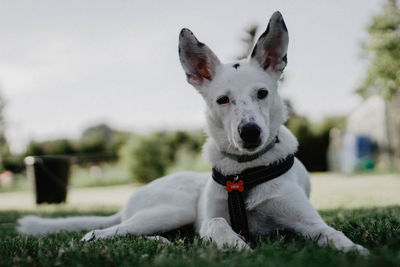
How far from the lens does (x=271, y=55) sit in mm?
3047

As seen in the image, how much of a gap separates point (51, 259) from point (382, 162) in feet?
74.0

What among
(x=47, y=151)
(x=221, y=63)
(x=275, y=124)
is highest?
(x=221, y=63)

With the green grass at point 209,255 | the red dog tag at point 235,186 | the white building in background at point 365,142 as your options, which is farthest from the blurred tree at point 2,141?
the red dog tag at point 235,186

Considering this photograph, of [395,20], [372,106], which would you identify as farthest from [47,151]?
[395,20]

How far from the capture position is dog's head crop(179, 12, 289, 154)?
257 cm

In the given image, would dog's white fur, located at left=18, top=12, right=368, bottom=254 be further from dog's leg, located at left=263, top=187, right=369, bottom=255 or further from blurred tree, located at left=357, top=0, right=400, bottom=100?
blurred tree, located at left=357, top=0, right=400, bottom=100

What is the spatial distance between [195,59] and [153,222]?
1.47 m

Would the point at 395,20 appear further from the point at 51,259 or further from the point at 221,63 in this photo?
the point at 51,259

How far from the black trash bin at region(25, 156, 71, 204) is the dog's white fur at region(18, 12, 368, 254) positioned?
7258mm

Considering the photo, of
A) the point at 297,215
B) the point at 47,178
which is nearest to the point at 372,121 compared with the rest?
the point at 47,178

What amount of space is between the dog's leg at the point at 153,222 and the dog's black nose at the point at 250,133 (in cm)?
109

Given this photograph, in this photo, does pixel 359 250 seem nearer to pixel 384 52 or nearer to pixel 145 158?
pixel 384 52

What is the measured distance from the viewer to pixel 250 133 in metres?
2.48

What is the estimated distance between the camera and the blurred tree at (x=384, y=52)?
11320 mm
